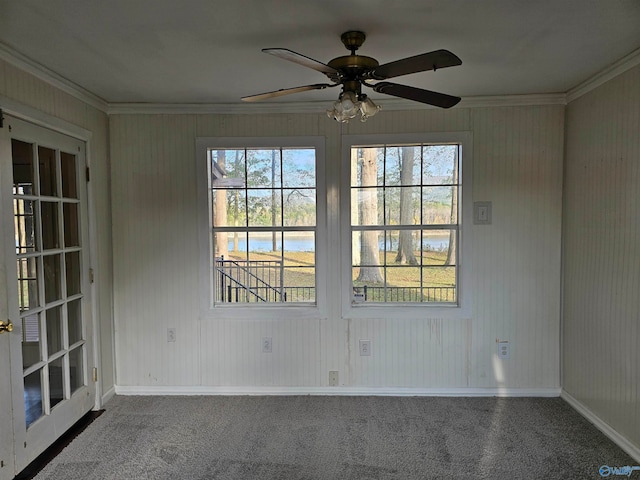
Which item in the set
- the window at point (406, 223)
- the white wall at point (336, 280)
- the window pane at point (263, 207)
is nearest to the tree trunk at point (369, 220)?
the window at point (406, 223)

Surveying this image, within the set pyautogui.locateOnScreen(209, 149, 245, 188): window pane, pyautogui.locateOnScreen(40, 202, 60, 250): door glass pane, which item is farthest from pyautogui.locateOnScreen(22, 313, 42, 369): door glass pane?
pyautogui.locateOnScreen(209, 149, 245, 188): window pane

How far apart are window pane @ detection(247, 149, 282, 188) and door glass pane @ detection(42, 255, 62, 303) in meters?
1.53

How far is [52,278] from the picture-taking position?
104 inches

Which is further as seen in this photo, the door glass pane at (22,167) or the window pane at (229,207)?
the window pane at (229,207)

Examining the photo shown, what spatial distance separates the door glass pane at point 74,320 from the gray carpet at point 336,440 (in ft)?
2.13

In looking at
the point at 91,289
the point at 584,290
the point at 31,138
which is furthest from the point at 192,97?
the point at 584,290

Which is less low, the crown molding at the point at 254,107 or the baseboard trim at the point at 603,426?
the crown molding at the point at 254,107

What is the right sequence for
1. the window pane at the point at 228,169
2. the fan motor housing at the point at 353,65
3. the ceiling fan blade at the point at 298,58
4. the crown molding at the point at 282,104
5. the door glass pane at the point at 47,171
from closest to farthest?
the ceiling fan blade at the point at 298,58 < the fan motor housing at the point at 353,65 < the door glass pane at the point at 47,171 < the crown molding at the point at 282,104 < the window pane at the point at 228,169

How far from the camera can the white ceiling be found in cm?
179

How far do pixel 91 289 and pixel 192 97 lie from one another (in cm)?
170

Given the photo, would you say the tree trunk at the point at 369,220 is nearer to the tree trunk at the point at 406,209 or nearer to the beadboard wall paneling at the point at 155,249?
the tree trunk at the point at 406,209

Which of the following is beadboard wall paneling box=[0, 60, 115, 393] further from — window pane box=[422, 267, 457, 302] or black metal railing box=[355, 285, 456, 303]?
window pane box=[422, 267, 457, 302]

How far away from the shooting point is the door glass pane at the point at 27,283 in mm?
2336

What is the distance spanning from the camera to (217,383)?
11.0 ft
